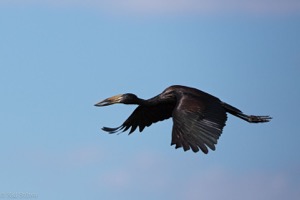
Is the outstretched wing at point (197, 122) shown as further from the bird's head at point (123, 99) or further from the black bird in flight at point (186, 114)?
the bird's head at point (123, 99)

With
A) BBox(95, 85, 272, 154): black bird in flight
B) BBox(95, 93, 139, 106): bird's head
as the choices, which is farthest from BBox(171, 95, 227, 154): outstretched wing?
BBox(95, 93, 139, 106): bird's head

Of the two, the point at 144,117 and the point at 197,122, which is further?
the point at 144,117

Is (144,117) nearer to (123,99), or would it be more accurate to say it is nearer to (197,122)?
(123,99)

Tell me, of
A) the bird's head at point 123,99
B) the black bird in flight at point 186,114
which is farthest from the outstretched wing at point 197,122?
the bird's head at point 123,99

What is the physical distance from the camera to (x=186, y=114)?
32.6 metres

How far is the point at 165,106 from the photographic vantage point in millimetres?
35312

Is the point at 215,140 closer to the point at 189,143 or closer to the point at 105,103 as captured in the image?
the point at 189,143

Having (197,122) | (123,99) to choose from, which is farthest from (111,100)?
(197,122)

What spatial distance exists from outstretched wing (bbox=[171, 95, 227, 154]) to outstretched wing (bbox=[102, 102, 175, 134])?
7.17ft

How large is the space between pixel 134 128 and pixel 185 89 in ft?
9.19

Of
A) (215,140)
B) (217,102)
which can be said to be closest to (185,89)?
(217,102)

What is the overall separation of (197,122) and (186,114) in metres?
0.42

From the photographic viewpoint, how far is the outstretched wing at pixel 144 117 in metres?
35.8

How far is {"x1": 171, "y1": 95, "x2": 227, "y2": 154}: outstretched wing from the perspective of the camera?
31.4 metres
